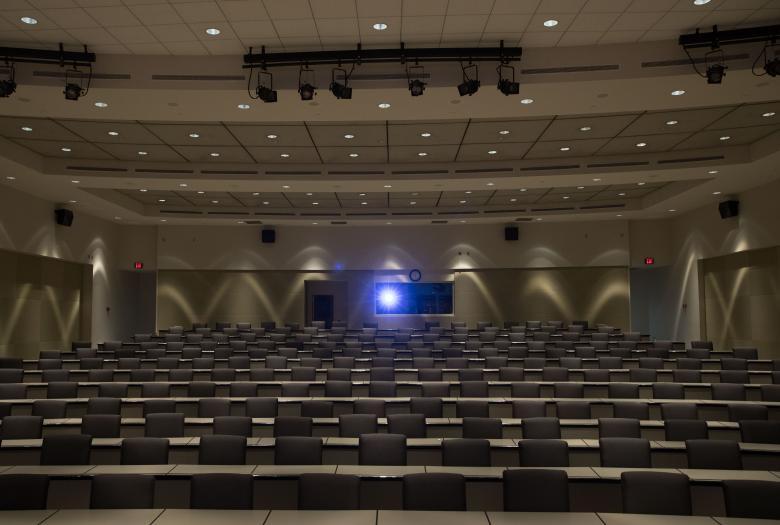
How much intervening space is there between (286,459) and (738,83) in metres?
7.97

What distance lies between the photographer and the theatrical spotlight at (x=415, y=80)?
8719mm

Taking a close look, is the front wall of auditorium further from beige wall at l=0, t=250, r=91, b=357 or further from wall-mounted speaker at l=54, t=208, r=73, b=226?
wall-mounted speaker at l=54, t=208, r=73, b=226

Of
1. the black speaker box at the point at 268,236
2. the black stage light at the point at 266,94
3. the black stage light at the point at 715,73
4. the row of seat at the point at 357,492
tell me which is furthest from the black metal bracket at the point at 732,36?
the black speaker box at the point at 268,236

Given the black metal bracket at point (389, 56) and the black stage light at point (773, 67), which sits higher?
the black metal bracket at point (389, 56)

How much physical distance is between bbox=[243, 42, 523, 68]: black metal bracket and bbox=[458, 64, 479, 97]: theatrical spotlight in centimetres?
16

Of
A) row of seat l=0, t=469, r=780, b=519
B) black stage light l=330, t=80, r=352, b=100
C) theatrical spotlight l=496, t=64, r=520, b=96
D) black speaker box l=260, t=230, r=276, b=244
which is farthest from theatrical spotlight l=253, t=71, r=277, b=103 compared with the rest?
black speaker box l=260, t=230, r=276, b=244

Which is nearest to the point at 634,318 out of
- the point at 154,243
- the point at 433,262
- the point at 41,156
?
the point at 433,262

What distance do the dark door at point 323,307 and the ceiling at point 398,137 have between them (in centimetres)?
877

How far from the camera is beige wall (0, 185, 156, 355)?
16188 mm

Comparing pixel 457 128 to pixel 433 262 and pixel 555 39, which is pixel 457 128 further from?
pixel 433 262

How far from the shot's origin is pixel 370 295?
2331 centimetres

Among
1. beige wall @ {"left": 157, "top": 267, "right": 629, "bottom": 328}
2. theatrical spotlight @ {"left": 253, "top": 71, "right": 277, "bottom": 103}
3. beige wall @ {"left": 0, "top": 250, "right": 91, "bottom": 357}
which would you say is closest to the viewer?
theatrical spotlight @ {"left": 253, "top": 71, "right": 277, "bottom": 103}

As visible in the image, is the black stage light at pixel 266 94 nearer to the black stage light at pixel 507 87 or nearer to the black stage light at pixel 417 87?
the black stage light at pixel 417 87

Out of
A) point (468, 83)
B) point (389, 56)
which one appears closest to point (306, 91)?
point (389, 56)
